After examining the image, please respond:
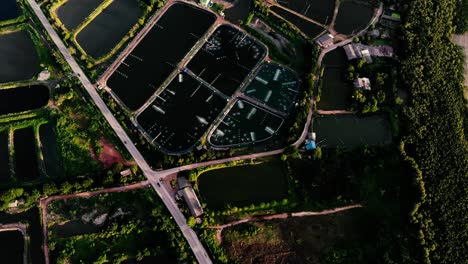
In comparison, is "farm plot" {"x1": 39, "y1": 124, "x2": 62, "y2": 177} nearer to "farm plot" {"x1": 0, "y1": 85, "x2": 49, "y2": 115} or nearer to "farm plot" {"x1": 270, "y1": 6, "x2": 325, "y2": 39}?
"farm plot" {"x1": 0, "y1": 85, "x2": 49, "y2": 115}

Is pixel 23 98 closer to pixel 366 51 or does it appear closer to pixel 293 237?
pixel 293 237

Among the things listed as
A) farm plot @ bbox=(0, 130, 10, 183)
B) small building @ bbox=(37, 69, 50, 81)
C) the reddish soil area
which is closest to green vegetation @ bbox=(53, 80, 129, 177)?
the reddish soil area

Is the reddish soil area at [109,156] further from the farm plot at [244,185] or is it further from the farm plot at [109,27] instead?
the farm plot at [109,27]

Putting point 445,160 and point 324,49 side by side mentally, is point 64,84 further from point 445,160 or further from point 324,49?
point 445,160

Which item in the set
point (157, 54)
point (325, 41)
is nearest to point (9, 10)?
point (157, 54)

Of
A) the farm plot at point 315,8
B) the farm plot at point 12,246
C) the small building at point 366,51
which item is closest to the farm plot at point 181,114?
the farm plot at point 315,8

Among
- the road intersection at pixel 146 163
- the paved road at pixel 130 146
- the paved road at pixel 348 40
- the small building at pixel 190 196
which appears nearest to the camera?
the paved road at pixel 130 146
